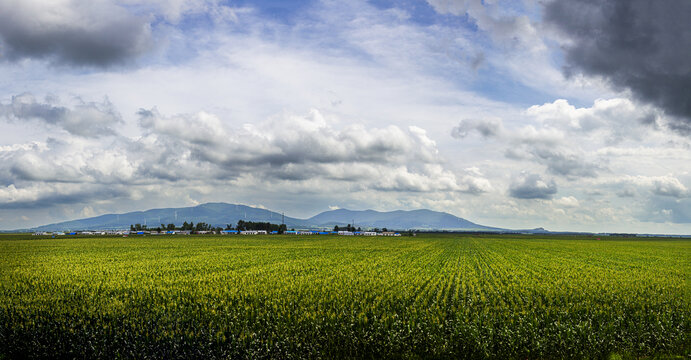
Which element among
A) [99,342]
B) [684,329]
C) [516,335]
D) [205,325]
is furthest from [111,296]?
[684,329]

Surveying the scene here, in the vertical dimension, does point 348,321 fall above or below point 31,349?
above

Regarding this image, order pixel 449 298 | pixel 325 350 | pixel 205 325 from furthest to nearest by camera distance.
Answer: pixel 449 298 → pixel 205 325 → pixel 325 350

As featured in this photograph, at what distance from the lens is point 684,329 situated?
816 inches

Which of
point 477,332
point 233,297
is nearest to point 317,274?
point 233,297

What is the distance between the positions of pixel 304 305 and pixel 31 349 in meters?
13.7

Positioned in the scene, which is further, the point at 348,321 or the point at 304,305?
the point at 304,305

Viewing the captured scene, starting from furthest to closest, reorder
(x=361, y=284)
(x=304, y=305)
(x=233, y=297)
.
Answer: (x=361, y=284)
(x=233, y=297)
(x=304, y=305)

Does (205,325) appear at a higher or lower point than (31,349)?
higher

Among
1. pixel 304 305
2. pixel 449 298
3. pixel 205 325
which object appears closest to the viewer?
pixel 205 325

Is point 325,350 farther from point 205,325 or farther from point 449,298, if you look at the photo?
point 449,298

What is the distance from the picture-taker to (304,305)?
77.4ft

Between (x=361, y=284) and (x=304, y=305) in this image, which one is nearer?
(x=304, y=305)

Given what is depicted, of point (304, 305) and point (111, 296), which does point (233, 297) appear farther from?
point (111, 296)

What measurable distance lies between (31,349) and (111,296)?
7.80 m
